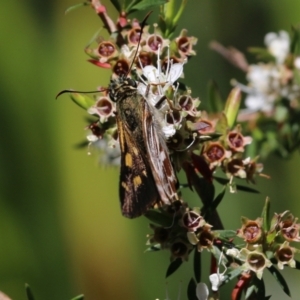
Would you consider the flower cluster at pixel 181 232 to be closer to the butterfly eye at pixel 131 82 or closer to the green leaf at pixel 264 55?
the butterfly eye at pixel 131 82

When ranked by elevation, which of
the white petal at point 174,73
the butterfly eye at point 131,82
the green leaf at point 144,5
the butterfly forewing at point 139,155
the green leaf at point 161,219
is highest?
the green leaf at point 144,5

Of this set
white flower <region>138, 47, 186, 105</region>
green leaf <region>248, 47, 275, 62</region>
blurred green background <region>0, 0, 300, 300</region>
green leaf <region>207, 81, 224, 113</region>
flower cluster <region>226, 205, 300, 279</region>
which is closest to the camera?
flower cluster <region>226, 205, 300, 279</region>

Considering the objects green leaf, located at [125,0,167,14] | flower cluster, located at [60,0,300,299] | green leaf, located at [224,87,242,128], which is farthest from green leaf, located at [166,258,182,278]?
green leaf, located at [125,0,167,14]

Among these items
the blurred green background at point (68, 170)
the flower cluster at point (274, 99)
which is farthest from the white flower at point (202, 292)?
the blurred green background at point (68, 170)

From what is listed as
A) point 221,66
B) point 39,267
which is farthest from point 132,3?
point 39,267

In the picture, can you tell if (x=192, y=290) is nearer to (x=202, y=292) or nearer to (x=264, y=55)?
(x=202, y=292)

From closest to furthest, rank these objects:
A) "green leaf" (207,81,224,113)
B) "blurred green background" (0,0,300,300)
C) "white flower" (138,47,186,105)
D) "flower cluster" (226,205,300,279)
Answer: "flower cluster" (226,205,300,279), "white flower" (138,47,186,105), "green leaf" (207,81,224,113), "blurred green background" (0,0,300,300)

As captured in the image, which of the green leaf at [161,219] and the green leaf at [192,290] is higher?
the green leaf at [161,219]

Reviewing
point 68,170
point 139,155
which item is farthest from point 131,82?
point 68,170

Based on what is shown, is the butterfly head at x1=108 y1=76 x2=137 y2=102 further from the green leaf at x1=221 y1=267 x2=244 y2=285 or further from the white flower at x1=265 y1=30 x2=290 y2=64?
the white flower at x1=265 y1=30 x2=290 y2=64
